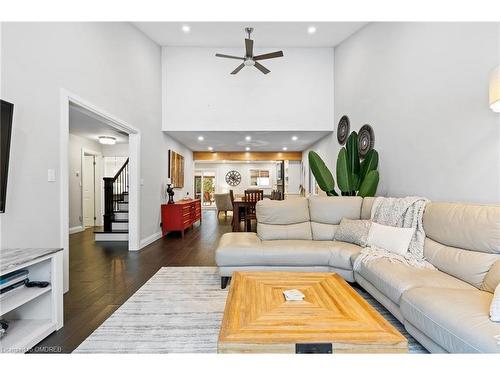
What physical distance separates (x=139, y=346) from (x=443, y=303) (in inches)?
74.4

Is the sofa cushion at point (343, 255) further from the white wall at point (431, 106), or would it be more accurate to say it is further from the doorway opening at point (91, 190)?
the doorway opening at point (91, 190)

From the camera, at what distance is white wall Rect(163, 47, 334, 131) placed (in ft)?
17.2

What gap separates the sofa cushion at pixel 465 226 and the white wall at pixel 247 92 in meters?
3.53

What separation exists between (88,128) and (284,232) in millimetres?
4974

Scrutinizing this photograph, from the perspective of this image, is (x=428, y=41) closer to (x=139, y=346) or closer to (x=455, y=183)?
(x=455, y=183)

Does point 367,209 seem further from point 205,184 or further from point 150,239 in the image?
point 205,184

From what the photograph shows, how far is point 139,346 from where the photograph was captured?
5.49 ft

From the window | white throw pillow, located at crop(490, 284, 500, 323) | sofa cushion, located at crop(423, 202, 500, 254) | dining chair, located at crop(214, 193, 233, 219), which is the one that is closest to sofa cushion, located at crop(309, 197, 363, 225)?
sofa cushion, located at crop(423, 202, 500, 254)

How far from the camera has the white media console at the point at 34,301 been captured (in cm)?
161

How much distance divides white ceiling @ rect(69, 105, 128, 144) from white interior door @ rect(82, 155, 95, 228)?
0.69 m

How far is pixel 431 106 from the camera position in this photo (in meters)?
2.88

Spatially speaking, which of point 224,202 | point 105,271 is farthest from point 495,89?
point 224,202

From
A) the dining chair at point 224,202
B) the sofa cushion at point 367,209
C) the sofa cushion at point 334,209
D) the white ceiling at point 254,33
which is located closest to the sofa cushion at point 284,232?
the sofa cushion at point 334,209

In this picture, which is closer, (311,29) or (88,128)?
(311,29)
